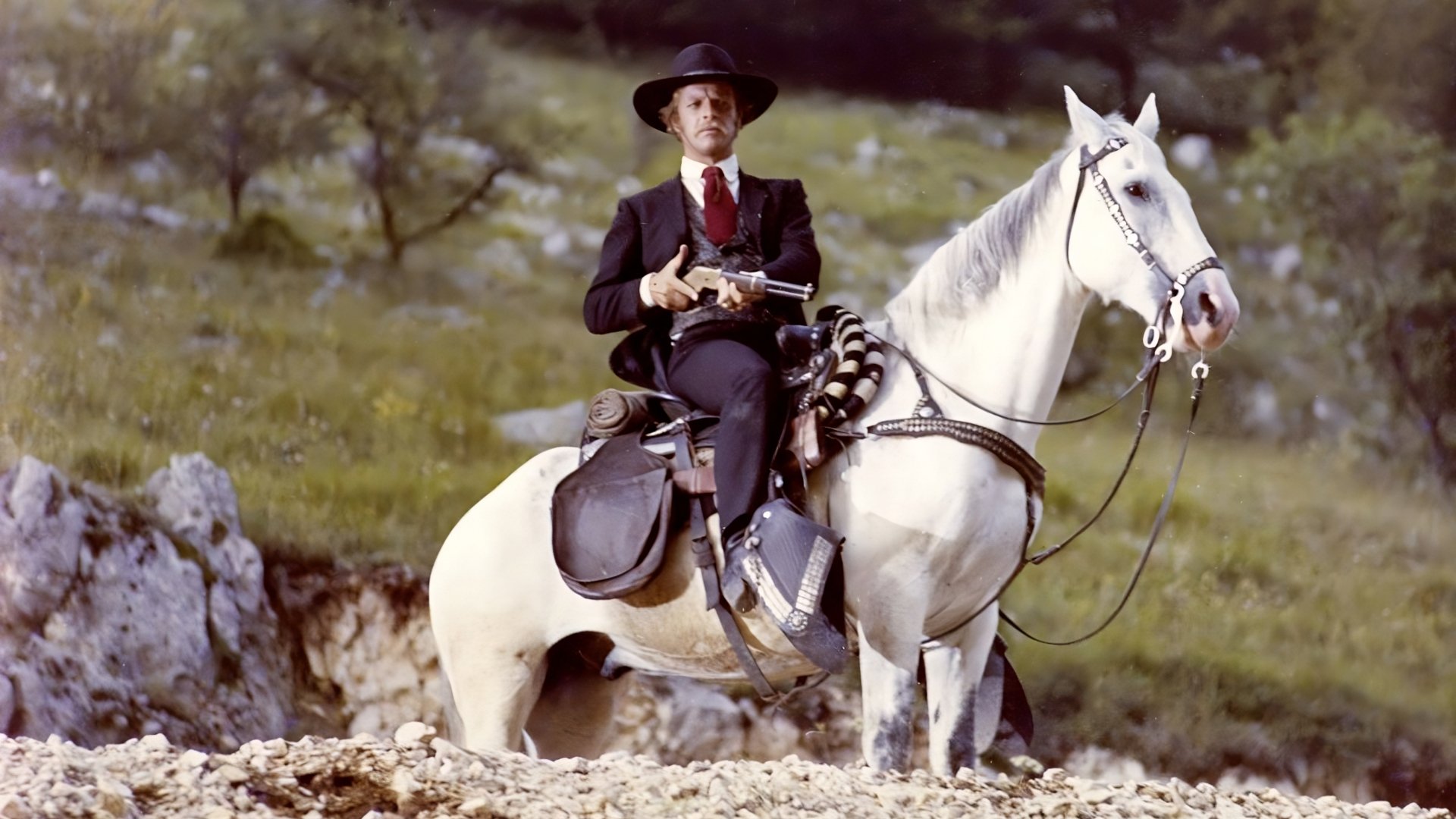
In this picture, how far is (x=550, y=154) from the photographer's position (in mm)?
6070

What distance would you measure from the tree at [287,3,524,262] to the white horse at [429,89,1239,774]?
2.18 meters

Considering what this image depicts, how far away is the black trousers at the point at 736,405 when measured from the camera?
3.72 m

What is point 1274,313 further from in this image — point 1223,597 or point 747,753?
point 747,753

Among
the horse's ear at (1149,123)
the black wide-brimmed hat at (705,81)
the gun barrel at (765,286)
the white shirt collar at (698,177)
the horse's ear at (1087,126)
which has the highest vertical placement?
the black wide-brimmed hat at (705,81)

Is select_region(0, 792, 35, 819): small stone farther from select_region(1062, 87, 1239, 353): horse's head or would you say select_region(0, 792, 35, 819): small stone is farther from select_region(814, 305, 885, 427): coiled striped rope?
select_region(1062, 87, 1239, 353): horse's head

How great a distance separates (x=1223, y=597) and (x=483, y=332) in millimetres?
2919

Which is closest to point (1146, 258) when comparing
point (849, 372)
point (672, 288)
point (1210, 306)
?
point (1210, 306)

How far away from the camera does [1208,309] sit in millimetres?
3559

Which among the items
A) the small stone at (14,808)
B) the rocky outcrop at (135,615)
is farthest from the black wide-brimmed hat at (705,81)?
the rocky outcrop at (135,615)

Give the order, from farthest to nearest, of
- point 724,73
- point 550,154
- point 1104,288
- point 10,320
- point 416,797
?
point 550,154 → point 10,320 → point 724,73 → point 1104,288 → point 416,797

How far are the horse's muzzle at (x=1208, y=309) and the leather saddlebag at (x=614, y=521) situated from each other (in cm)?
129

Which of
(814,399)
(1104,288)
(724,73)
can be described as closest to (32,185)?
(724,73)

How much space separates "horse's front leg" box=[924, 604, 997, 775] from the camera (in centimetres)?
391

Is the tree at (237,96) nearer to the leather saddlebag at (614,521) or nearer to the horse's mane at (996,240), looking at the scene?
the leather saddlebag at (614,521)
